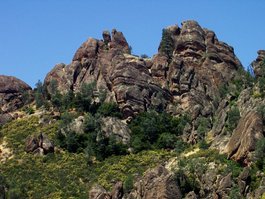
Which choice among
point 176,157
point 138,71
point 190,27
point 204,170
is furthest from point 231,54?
point 204,170

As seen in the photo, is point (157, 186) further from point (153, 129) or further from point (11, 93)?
point (11, 93)

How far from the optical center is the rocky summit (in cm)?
9806

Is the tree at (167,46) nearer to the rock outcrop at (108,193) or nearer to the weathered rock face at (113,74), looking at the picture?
the weathered rock face at (113,74)

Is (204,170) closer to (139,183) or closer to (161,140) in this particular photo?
(139,183)

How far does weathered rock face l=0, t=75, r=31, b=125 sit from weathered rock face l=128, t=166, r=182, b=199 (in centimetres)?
6458

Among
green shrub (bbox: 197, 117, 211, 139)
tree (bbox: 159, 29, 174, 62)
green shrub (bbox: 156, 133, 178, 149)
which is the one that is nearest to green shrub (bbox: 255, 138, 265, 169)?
green shrub (bbox: 197, 117, 211, 139)

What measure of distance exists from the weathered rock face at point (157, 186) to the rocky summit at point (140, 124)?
0.51 ft

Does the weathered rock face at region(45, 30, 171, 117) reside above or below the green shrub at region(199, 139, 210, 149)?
above

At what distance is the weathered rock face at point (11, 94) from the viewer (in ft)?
507

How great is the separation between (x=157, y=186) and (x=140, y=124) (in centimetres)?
4221

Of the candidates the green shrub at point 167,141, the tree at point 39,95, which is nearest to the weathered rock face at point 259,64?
the green shrub at point 167,141

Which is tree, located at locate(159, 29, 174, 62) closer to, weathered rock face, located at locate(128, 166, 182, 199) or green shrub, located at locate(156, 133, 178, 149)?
green shrub, located at locate(156, 133, 178, 149)

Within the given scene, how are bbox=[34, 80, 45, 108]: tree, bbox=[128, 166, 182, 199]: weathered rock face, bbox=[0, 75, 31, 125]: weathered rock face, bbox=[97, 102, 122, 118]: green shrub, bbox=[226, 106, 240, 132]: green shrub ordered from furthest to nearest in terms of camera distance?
bbox=[0, 75, 31, 125]: weathered rock face, bbox=[34, 80, 45, 108]: tree, bbox=[97, 102, 122, 118]: green shrub, bbox=[226, 106, 240, 132]: green shrub, bbox=[128, 166, 182, 199]: weathered rock face

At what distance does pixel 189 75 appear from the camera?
14712 cm
